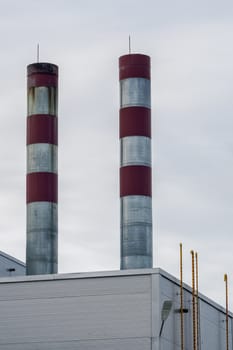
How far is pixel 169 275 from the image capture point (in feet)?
115

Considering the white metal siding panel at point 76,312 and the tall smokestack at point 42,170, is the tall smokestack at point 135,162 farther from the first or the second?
the white metal siding panel at point 76,312

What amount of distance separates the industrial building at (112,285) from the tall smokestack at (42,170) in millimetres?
36

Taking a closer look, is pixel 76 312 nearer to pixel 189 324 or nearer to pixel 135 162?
pixel 189 324

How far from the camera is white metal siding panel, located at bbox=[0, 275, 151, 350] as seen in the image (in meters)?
33.9

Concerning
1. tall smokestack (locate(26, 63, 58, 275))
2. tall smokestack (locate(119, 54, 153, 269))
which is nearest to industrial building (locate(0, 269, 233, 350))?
tall smokestack (locate(119, 54, 153, 269))

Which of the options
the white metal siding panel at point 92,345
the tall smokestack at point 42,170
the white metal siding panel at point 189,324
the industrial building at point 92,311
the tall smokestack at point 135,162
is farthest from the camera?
the tall smokestack at point 42,170

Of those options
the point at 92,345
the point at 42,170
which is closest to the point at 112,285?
the point at 92,345

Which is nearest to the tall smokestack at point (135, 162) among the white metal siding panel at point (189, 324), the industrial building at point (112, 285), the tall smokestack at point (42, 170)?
the industrial building at point (112, 285)

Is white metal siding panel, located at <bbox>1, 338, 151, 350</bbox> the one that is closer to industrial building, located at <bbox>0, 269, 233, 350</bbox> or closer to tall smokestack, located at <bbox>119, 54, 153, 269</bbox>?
industrial building, located at <bbox>0, 269, 233, 350</bbox>

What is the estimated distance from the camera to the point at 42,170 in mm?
43156

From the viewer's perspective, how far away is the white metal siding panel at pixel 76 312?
3388cm

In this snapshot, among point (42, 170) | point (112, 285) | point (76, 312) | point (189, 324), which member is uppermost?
point (42, 170)

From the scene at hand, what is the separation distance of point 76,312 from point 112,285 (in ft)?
4.31

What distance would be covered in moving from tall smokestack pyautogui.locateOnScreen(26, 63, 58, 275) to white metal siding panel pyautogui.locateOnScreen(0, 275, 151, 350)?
23.0 ft
